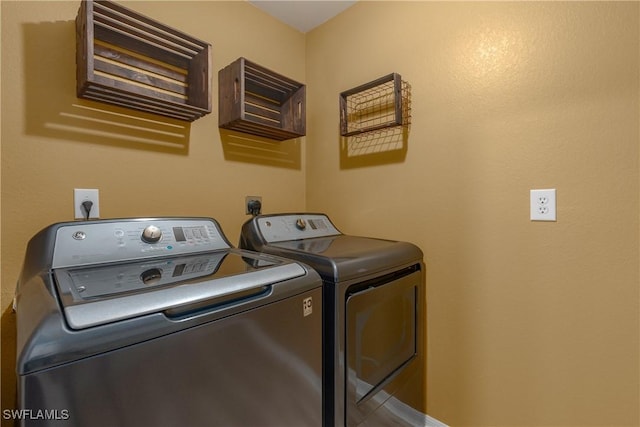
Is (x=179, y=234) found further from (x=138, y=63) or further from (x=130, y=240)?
(x=138, y=63)

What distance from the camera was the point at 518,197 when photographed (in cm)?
124

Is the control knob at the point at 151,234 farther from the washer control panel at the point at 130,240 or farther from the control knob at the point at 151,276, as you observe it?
the control knob at the point at 151,276

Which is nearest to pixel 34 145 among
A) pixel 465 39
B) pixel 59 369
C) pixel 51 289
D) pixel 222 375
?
pixel 51 289

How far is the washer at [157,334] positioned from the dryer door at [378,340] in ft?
0.57

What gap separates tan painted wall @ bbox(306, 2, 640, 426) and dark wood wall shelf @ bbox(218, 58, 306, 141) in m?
0.46

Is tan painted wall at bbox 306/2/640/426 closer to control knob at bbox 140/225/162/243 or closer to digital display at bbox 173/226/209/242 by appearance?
digital display at bbox 173/226/209/242

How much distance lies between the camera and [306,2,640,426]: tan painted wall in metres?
1.04

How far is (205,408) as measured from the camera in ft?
2.19

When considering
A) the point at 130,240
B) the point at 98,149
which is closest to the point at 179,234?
the point at 130,240

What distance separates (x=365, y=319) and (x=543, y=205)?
0.82 meters

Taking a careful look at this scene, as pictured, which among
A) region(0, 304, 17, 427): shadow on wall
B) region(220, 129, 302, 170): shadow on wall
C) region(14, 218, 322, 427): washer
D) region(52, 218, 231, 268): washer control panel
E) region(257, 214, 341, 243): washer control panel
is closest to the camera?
region(14, 218, 322, 427): washer

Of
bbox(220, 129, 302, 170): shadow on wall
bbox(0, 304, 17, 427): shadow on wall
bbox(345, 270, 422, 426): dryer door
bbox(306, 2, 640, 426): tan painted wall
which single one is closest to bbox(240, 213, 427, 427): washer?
bbox(345, 270, 422, 426): dryer door

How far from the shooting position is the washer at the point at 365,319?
3.42 feet

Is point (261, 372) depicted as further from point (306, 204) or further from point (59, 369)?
point (306, 204)
